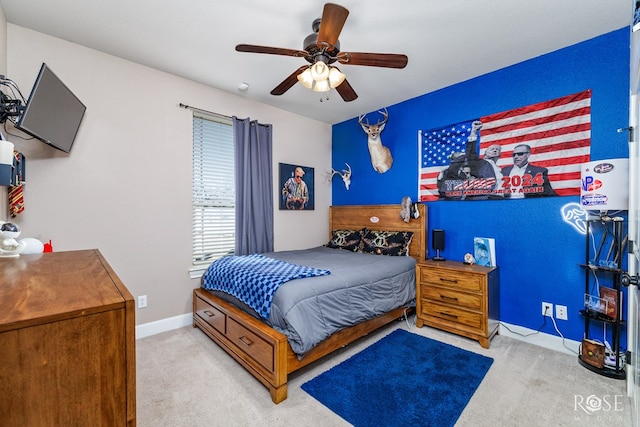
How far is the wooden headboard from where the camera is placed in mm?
3361

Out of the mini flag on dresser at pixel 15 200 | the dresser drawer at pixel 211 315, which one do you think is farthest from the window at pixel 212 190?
the mini flag on dresser at pixel 15 200

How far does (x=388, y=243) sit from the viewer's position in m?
3.45

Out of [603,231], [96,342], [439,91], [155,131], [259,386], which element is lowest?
[259,386]

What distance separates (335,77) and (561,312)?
2804 millimetres

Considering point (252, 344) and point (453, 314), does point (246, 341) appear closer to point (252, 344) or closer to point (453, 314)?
point (252, 344)

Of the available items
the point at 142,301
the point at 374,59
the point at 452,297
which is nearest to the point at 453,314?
Answer: the point at 452,297

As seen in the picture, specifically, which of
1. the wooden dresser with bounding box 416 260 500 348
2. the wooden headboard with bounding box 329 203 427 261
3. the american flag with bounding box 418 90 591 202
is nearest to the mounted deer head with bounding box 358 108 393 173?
the wooden headboard with bounding box 329 203 427 261

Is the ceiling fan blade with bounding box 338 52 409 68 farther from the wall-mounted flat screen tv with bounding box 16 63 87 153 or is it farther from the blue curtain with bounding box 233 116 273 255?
the wall-mounted flat screen tv with bounding box 16 63 87 153

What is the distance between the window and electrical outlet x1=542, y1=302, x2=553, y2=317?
3.28m

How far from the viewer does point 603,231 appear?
7.41ft

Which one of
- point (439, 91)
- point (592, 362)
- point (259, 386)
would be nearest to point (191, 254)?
point (259, 386)

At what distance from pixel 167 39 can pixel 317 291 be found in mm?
2425

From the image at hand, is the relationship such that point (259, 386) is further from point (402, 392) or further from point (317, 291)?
Result: point (402, 392)

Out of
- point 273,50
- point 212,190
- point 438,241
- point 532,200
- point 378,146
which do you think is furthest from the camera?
point 378,146
